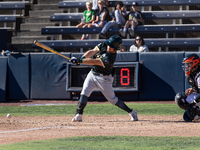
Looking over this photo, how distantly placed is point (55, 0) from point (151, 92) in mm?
9520

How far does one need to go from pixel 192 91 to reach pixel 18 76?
6.63m

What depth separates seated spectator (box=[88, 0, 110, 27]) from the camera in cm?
1441

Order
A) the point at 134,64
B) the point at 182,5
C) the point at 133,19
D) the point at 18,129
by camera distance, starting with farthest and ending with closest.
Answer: the point at 182,5 < the point at 133,19 < the point at 134,64 < the point at 18,129

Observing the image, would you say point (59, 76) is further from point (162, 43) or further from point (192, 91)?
point (192, 91)

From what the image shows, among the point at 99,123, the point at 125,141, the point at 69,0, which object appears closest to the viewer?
the point at 125,141

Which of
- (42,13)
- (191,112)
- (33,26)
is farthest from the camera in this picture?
(42,13)

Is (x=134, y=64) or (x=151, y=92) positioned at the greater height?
(x=134, y=64)

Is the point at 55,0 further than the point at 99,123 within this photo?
Yes

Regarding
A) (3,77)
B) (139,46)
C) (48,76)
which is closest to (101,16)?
(139,46)

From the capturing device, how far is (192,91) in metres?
6.88

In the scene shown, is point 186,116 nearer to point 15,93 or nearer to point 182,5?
point 15,93

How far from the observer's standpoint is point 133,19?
14008 mm

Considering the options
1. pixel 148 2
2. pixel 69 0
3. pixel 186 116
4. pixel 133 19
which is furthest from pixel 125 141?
pixel 69 0

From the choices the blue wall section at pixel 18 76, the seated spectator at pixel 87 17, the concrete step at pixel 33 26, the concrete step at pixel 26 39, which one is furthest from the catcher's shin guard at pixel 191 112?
the concrete step at pixel 33 26
